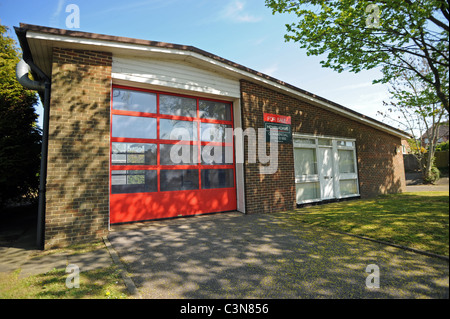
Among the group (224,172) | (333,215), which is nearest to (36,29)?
(224,172)

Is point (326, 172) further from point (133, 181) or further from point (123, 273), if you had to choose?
point (123, 273)

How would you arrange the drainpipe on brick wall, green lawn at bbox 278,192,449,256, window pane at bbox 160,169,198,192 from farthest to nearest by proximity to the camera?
window pane at bbox 160,169,198,192 → the drainpipe on brick wall → green lawn at bbox 278,192,449,256

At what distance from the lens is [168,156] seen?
6039 millimetres

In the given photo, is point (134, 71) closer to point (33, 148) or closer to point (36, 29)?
point (36, 29)

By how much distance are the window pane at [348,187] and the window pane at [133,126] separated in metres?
8.24

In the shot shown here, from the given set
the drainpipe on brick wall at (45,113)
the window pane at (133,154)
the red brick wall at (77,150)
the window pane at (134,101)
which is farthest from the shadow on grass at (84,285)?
the window pane at (134,101)

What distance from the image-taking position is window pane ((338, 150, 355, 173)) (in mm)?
9867

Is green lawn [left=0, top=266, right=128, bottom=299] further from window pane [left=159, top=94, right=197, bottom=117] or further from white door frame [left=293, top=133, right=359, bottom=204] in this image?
white door frame [left=293, top=133, right=359, bottom=204]

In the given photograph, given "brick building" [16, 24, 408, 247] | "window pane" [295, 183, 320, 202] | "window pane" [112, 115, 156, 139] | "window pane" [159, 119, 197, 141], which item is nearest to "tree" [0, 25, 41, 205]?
"brick building" [16, 24, 408, 247]

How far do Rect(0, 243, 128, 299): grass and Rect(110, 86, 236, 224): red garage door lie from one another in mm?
2292

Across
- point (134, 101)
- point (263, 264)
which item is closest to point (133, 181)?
point (134, 101)

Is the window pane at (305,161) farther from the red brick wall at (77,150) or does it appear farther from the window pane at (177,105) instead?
the red brick wall at (77,150)

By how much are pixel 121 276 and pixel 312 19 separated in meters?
8.01
